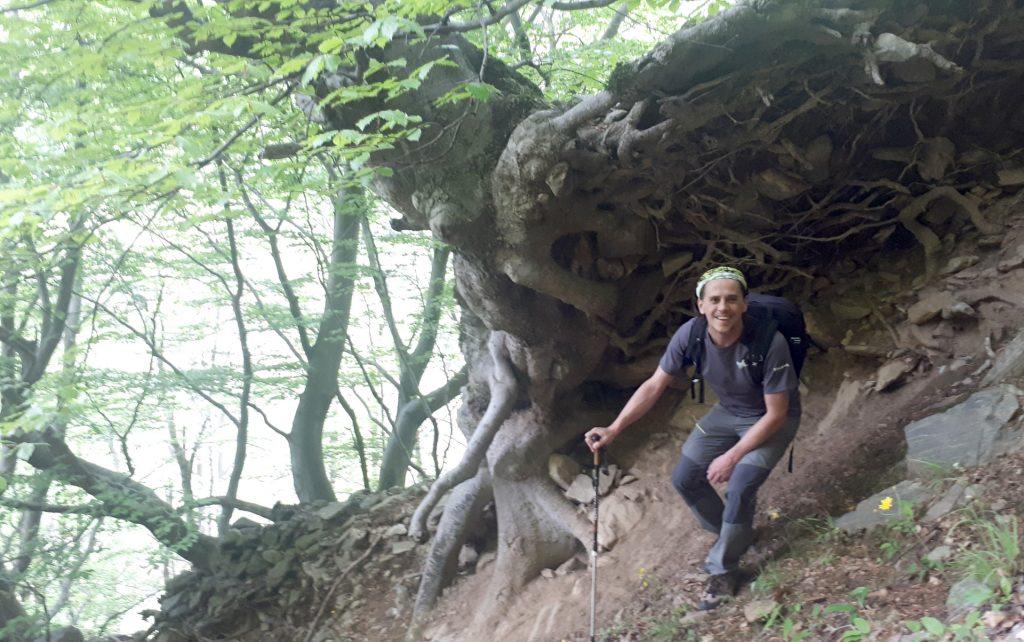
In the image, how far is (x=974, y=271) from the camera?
501cm

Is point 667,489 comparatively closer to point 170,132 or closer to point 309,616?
point 309,616

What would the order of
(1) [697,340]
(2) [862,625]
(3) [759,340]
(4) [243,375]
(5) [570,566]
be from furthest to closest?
(4) [243,375] < (5) [570,566] < (1) [697,340] < (3) [759,340] < (2) [862,625]

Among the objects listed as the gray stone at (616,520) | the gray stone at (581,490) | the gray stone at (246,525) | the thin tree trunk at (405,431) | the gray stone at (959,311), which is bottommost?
the gray stone at (616,520)

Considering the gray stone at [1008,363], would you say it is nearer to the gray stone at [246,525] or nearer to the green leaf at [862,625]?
the green leaf at [862,625]

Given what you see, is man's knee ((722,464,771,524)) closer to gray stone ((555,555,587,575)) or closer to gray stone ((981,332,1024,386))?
gray stone ((981,332,1024,386))

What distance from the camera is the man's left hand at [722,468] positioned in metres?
3.71

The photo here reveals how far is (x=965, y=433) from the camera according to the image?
391cm

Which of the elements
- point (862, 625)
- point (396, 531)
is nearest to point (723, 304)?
point (862, 625)

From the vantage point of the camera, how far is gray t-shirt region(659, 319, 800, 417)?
141 inches

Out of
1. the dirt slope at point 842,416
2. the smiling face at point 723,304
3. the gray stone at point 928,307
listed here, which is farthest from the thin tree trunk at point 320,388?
the gray stone at point 928,307

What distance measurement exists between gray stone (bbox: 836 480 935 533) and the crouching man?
599 millimetres

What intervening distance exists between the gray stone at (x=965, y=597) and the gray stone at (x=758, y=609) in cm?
90

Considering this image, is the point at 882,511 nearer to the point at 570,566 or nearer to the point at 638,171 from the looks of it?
the point at 638,171

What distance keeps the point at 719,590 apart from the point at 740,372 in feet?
4.49
